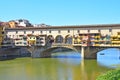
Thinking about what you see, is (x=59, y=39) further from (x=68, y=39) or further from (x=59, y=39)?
(x=68, y=39)

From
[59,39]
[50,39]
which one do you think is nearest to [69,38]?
[59,39]

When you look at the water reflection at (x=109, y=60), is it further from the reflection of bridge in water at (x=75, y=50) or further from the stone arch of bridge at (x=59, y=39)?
the stone arch of bridge at (x=59, y=39)

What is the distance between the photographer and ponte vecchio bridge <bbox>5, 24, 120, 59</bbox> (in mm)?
43062

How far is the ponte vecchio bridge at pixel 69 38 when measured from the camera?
43062 mm

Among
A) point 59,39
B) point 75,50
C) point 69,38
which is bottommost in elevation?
point 75,50

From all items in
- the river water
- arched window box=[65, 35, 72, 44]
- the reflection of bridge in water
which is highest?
arched window box=[65, 35, 72, 44]

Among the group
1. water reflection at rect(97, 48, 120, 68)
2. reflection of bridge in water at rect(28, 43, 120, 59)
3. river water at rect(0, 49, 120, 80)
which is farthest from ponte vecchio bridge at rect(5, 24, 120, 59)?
river water at rect(0, 49, 120, 80)

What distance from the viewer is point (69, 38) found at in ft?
161

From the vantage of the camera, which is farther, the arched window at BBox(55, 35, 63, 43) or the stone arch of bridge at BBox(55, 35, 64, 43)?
the arched window at BBox(55, 35, 63, 43)

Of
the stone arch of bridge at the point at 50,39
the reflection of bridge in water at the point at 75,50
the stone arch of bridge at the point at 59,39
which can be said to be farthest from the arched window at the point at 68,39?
the stone arch of bridge at the point at 50,39

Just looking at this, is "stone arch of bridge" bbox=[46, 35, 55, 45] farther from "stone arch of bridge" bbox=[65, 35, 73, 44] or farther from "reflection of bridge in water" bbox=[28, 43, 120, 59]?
"stone arch of bridge" bbox=[65, 35, 73, 44]

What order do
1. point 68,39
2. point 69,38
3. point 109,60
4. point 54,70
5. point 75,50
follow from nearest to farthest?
point 54,70, point 109,60, point 75,50, point 69,38, point 68,39

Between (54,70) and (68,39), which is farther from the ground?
(68,39)

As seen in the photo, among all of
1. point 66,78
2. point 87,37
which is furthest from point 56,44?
point 66,78
